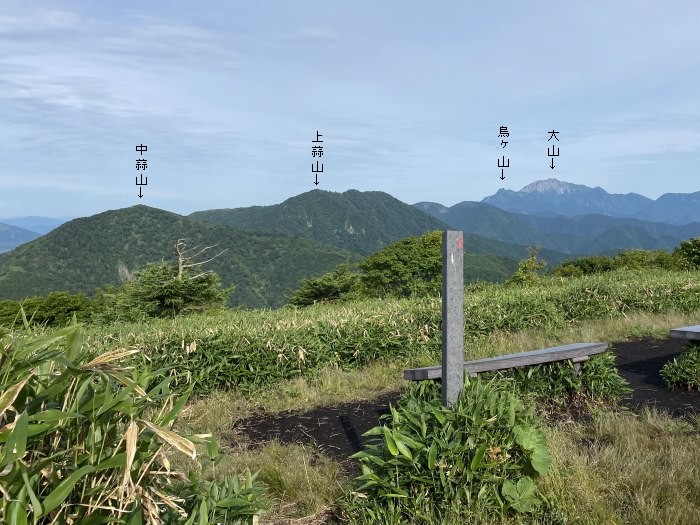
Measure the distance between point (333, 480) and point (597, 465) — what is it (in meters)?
1.96

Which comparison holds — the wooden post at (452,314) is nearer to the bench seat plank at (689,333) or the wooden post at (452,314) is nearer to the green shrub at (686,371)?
the bench seat plank at (689,333)

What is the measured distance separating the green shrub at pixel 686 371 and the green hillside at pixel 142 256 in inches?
4195

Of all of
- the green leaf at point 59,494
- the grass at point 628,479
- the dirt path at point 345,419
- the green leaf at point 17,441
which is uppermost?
the green leaf at point 17,441

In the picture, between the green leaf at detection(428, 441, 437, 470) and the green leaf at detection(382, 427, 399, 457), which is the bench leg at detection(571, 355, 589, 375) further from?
the green leaf at detection(382, 427, 399, 457)

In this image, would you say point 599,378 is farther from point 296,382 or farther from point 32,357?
point 32,357

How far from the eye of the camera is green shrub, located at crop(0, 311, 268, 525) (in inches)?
59.9

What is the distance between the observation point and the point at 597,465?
3.75m

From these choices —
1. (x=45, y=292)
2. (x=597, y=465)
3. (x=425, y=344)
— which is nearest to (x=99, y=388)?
(x=597, y=465)

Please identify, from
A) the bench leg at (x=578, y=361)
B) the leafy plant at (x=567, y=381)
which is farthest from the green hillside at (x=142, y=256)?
the bench leg at (x=578, y=361)

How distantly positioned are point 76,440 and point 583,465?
325 cm

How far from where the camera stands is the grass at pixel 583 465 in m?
3.24

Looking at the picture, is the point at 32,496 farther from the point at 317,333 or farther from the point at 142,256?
the point at 142,256

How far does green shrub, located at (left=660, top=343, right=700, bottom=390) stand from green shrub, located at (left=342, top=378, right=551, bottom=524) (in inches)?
162

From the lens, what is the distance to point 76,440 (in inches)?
68.2
